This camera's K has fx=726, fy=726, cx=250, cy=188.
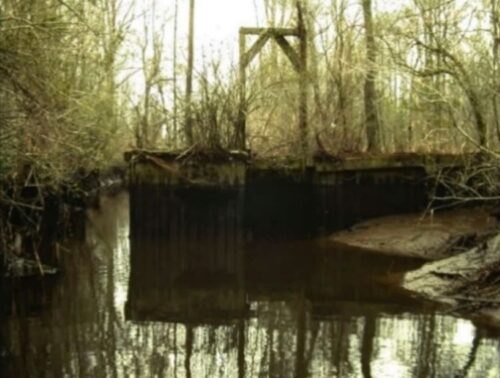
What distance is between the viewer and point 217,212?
1955 centimetres

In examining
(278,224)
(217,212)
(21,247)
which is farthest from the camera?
(278,224)

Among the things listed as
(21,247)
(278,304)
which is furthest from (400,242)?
(21,247)

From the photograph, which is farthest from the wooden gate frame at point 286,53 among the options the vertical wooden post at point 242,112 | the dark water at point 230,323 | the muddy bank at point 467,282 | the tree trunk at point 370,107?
the muddy bank at point 467,282

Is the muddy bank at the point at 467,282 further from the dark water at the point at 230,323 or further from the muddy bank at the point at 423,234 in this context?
the muddy bank at the point at 423,234

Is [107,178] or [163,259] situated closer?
[163,259]

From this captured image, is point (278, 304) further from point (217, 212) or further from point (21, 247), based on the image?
point (217, 212)

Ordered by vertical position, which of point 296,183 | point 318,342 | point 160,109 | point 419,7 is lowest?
point 318,342

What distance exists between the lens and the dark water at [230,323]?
334 inches

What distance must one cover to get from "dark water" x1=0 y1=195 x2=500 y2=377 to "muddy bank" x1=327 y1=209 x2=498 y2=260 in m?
1.35

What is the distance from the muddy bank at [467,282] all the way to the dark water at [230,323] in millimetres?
573

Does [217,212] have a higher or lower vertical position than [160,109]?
lower

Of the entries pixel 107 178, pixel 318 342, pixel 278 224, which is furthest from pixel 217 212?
pixel 107 178

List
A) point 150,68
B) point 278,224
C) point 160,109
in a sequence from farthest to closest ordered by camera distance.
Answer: point 150,68
point 160,109
point 278,224

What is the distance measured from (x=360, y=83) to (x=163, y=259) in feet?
29.1
